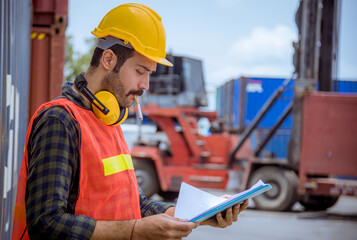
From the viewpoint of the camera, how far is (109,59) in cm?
206

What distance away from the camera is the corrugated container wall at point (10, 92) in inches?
128

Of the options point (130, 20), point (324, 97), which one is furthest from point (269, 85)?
point (130, 20)

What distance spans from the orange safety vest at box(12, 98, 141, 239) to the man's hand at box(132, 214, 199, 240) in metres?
0.18

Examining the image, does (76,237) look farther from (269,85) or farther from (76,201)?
(269,85)

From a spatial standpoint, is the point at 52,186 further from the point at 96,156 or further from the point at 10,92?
the point at 10,92

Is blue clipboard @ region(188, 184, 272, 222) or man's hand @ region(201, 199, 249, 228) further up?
blue clipboard @ region(188, 184, 272, 222)

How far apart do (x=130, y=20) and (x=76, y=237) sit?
94 centimetres

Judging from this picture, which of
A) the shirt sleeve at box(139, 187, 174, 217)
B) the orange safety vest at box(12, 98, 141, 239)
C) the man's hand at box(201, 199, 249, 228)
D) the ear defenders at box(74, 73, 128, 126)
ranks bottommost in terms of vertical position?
the shirt sleeve at box(139, 187, 174, 217)

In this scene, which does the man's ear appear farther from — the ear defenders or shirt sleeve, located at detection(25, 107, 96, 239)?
shirt sleeve, located at detection(25, 107, 96, 239)

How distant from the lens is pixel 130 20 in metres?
2.14

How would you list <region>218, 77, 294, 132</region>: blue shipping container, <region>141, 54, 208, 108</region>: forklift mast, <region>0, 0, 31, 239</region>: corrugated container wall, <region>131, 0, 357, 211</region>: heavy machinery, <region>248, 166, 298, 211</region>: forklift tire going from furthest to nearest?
<region>218, 77, 294, 132</region>: blue shipping container
<region>141, 54, 208, 108</region>: forklift mast
<region>248, 166, 298, 211</region>: forklift tire
<region>131, 0, 357, 211</region>: heavy machinery
<region>0, 0, 31, 239</region>: corrugated container wall

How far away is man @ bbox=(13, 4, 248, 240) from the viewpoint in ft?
5.69

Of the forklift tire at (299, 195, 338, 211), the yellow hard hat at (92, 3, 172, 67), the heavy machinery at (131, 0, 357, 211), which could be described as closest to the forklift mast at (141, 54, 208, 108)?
the heavy machinery at (131, 0, 357, 211)

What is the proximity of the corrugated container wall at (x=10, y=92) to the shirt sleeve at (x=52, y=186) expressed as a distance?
149cm
